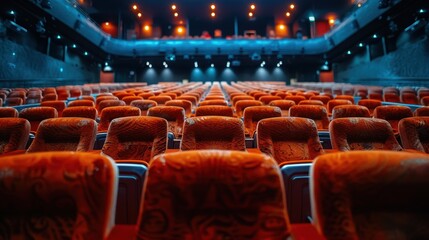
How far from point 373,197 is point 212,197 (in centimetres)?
62

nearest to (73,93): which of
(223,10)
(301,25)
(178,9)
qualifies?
(178,9)

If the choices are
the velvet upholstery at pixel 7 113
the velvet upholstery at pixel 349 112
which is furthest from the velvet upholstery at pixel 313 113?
the velvet upholstery at pixel 7 113

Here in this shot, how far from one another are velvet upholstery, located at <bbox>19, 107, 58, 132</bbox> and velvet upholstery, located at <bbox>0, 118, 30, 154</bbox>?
91cm

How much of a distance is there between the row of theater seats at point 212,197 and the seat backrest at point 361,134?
1.23 meters

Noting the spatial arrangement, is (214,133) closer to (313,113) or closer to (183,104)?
(313,113)

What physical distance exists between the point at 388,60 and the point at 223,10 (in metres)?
12.5

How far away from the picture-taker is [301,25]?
22.2 meters

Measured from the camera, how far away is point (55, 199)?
100 cm

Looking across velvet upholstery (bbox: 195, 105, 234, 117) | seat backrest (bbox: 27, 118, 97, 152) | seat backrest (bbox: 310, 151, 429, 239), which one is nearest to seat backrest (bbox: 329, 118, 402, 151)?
seat backrest (bbox: 310, 151, 429, 239)

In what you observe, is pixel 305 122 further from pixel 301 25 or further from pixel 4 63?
pixel 301 25

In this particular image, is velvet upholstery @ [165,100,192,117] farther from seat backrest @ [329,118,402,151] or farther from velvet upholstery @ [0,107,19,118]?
seat backrest @ [329,118,402,151]

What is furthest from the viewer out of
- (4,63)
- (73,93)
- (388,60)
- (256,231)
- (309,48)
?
(309,48)

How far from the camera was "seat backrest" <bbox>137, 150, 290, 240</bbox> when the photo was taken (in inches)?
38.0

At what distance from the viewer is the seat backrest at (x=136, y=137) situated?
226 cm
